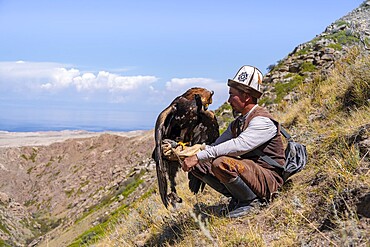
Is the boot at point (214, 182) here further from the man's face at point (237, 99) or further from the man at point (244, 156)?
the man's face at point (237, 99)

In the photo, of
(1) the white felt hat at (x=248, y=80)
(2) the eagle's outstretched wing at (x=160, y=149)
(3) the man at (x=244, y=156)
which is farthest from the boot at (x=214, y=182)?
(1) the white felt hat at (x=248, y=80)

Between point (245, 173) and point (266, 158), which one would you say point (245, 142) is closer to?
point (245, 173)

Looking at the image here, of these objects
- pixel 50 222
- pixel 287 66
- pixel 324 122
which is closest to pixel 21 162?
pixel 50 222

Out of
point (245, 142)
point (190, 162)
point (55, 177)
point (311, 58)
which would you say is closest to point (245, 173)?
point (245, 142)

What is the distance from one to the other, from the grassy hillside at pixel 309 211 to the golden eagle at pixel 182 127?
0.44 meters

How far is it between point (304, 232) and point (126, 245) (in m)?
3.03

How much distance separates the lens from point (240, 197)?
4.74 meters

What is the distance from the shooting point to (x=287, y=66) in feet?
57.8

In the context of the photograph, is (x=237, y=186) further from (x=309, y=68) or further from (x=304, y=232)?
(x=309, y=68)

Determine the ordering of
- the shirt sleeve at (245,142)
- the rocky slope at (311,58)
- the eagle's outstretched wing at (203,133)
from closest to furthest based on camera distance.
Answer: the shirt sleeve at (245,142), the eagle's outstretched wing at (203,133), the rocky slope at (311,58)

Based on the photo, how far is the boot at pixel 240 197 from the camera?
4.55 meters

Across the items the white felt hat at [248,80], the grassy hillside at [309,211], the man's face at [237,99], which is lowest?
the grassy hillside at [309,211]

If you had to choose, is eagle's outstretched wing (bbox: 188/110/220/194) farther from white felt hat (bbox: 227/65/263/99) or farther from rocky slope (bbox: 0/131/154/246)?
rocky slope (bbox: 0/131/154/246)

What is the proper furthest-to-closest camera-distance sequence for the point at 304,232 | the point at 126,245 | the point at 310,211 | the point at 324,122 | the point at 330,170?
the point at 324,122 → the point at 126,245 → the point at 330,170 → the point at 310,211 → the point at 304,232
